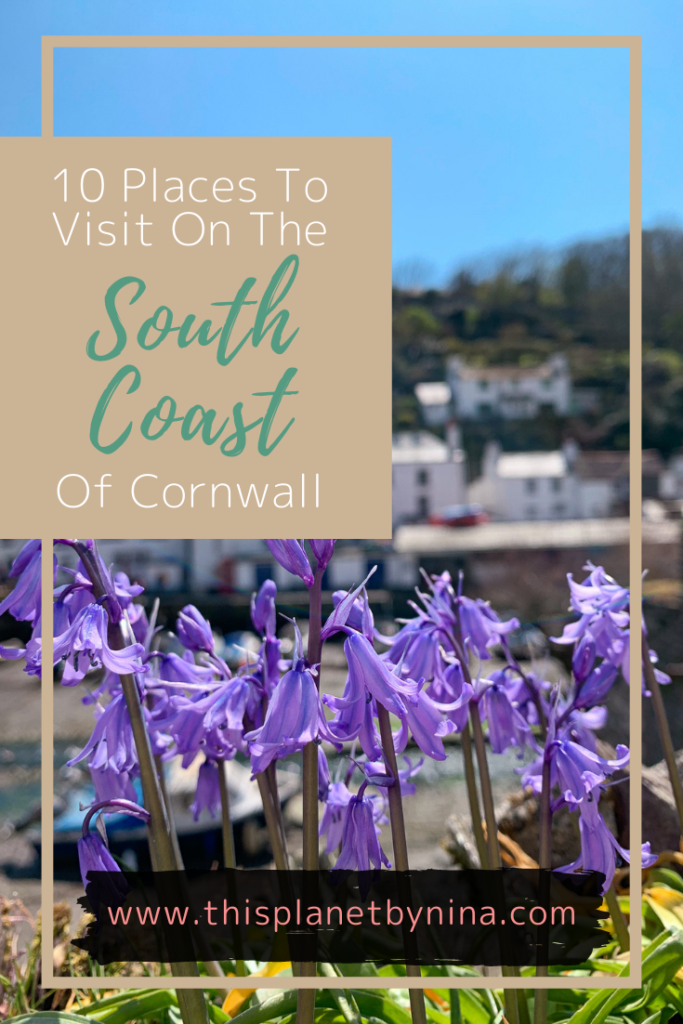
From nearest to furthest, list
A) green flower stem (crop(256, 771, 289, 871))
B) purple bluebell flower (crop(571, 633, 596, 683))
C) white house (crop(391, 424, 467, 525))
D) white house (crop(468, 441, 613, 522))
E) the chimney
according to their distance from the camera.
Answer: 1. green flower stem (crop(256, 771, 289, 871))
2. purple bluebell flower (crop(571, 633, 596, 683))
3. white house (crop(391, 424, 467, 525))
4. the chimney
5. white house (crop(468, 441, 613, 522))

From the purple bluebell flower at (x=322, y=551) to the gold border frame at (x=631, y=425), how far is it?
0.24 m

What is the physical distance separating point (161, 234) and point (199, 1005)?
0.69 meters

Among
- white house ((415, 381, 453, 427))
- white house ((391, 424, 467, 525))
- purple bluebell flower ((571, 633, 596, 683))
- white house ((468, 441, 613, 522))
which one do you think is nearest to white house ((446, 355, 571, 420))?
white house ((415, 381, 453, 427))

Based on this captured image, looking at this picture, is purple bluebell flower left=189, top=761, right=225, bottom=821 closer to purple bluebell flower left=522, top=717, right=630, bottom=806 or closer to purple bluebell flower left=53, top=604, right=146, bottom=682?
purple bluebell flower left=53, top=604, right=146, bottom=682

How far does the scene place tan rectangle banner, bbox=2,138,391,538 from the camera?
732mm

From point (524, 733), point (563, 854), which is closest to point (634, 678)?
point (524, 733)

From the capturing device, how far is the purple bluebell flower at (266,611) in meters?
0.65

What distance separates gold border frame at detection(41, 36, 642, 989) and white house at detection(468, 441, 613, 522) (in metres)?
4.05

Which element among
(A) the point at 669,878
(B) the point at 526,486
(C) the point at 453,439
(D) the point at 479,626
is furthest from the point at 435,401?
(D) the point at 479,626

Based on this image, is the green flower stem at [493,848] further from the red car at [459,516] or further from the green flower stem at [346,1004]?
the red car at [459,516]

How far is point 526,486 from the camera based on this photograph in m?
5.43

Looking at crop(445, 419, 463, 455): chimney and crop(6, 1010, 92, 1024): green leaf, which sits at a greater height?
crop(445, 419, 463, 455): chimney

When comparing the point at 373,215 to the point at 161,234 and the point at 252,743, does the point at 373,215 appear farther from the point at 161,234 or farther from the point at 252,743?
the point at 252,743

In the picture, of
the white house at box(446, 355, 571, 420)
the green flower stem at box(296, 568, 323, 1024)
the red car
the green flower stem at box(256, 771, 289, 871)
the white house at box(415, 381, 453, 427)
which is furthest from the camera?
the white house at box(446, 355, 571, 420)
